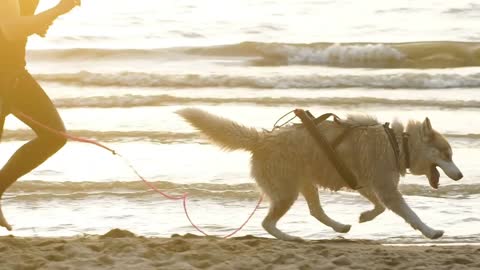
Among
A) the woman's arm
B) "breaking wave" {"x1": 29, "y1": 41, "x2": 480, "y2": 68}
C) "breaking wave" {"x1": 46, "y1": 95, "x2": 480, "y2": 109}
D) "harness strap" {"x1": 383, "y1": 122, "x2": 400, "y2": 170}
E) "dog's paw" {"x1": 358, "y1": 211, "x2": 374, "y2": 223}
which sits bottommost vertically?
"dog's paw" {"x1": 358, "y1": 211, "x2": 374, "y2": 223}

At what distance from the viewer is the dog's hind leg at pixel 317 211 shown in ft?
24.8

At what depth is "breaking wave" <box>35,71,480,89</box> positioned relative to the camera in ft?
52.6

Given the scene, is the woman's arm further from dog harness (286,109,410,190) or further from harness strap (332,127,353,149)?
harness strap (332,127,353,149)

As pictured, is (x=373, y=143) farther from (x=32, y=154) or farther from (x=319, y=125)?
(x=32, y=154)

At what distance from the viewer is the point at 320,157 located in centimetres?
716

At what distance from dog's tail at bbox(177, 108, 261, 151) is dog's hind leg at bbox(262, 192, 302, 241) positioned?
41cm

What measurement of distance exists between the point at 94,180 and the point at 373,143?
3248 millimetres

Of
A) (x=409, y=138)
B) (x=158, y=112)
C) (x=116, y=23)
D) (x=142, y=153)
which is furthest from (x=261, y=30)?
(x=409, y=138)

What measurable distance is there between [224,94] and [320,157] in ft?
26.8

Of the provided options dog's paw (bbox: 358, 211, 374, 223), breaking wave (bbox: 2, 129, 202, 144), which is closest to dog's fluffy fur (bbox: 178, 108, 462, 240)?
dog's paw (bbox: 358, 211, 374, 223)

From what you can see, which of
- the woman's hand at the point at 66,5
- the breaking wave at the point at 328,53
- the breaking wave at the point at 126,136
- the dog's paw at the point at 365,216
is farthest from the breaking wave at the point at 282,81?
the woman's hand at the point at 66,5

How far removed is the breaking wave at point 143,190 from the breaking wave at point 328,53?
908 centimetres

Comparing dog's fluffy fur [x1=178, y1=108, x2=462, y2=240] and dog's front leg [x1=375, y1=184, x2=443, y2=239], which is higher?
dog's fluffy fur [x1=178, y1=108, x2=462, y2=240]

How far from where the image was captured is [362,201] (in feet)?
29.3
